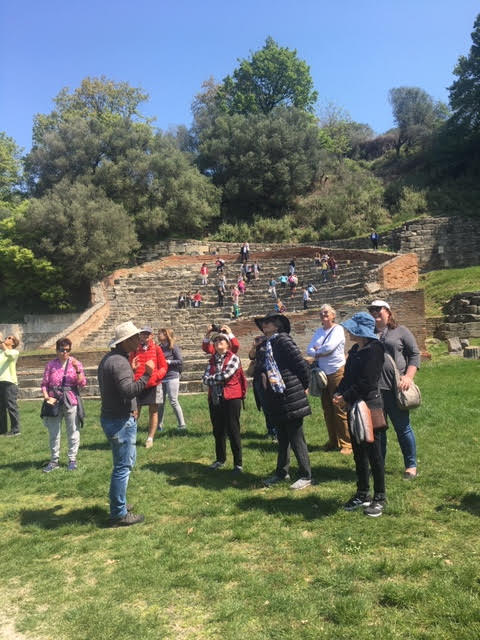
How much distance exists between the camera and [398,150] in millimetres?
45156

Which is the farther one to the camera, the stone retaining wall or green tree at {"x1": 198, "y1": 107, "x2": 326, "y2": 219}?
green tree at {"x1": 198, "y1": 107, "x2": 326, "y2": 219}

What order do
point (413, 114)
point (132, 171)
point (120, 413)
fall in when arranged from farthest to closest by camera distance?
point (413, 114) → point (132, 171) → point (120, 413)

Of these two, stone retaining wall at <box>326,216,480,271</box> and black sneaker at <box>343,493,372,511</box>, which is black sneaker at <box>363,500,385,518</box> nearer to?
black sneaker at <box>343,493,372,511</box>

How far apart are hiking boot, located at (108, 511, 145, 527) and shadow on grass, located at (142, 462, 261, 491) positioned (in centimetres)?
89

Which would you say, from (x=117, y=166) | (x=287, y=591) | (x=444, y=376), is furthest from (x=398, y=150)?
(x=287, y=591)

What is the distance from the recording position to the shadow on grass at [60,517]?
176 inches

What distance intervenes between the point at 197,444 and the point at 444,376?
6.02m

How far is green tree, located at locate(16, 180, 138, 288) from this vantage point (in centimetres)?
2630

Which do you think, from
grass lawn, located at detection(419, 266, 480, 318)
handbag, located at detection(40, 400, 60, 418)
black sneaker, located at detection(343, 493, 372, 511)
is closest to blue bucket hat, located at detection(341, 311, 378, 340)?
black sneaker, located at detection(343, 493, 372, 511)

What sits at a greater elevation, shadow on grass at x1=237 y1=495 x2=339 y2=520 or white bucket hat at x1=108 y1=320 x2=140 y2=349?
white bucket hat at x1=108 y1=320 x2=140 y2=349

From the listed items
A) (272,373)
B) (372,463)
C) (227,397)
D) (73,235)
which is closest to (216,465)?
(227,397)

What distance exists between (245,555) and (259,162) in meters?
37.2

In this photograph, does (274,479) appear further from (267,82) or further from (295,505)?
(267,82)

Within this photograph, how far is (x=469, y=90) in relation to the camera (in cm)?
3388
